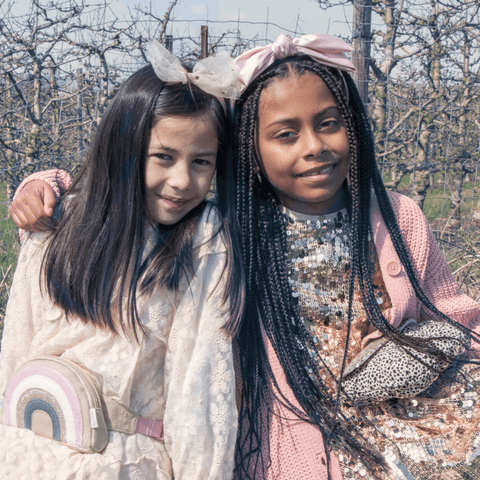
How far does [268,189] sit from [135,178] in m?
0.48

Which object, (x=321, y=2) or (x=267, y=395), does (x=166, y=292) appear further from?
(x=321, y=2)

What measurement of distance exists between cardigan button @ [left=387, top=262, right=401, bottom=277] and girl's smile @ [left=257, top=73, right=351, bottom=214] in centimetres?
31

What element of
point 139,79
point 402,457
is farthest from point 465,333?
point 139,79

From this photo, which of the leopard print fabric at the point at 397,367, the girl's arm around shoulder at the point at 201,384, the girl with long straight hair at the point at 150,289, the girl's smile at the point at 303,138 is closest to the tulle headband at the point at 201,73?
the girl with long straight hair at the point at 150,289

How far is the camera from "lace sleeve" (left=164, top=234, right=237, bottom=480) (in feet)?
4.82

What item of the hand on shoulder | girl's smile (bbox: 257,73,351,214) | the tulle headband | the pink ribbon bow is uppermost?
the pink ribbon bow

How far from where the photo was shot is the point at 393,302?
1.68 m

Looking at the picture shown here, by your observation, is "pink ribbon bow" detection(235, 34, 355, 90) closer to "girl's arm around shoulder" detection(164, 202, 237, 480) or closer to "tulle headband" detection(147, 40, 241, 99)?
"tulle headband" detection(147, 40, 241, 99)

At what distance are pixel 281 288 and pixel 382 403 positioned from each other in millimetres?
467

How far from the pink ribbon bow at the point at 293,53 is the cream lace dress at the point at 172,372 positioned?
18.1 inches

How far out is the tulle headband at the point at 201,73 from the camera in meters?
1.47

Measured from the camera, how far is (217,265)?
61.8 inches

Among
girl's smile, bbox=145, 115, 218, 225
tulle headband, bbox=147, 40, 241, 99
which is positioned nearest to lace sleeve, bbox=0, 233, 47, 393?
girl's smile, bbox=145, 115, 218, 225

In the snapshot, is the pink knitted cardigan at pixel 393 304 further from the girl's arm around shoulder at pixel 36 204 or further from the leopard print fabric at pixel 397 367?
the girl's arm around shoulder at pixel 36 204
